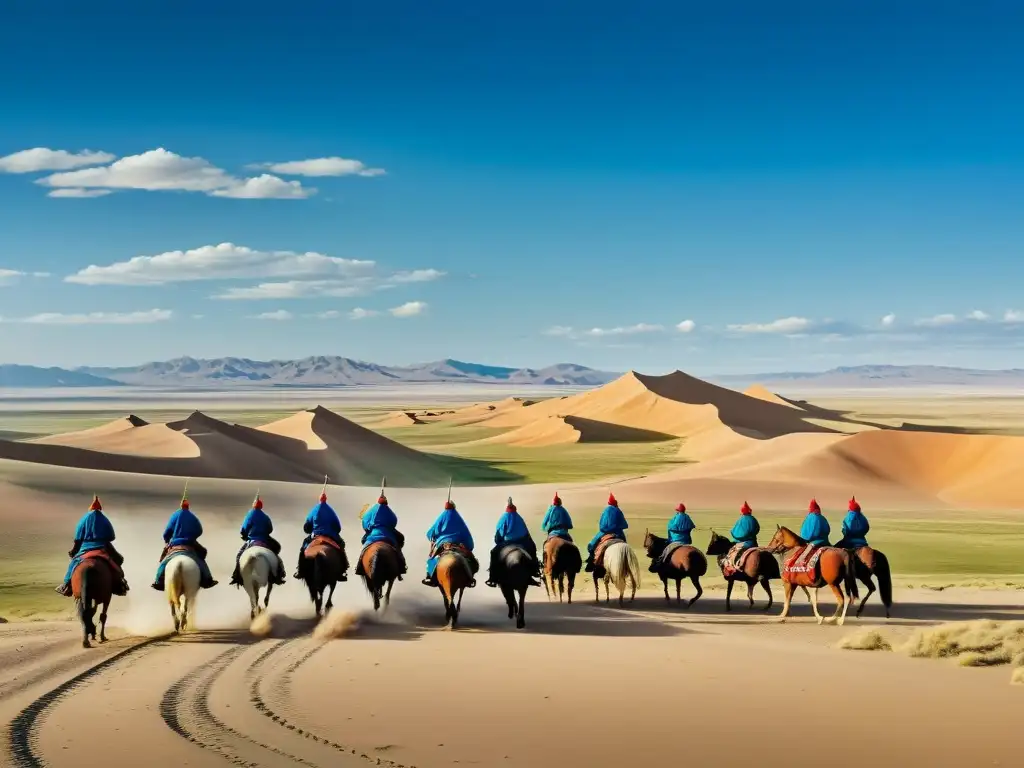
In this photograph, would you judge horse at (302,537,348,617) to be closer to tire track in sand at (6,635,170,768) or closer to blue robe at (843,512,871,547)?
tire track in sand at (6,635,170,768)

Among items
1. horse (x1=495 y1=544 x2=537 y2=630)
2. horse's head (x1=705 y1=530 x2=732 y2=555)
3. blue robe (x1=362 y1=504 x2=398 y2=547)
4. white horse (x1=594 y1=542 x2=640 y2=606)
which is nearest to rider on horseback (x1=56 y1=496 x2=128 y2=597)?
blue robe (x1=362 y1=504 x2=398 y2=547)

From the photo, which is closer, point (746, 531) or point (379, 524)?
point (379, 524)

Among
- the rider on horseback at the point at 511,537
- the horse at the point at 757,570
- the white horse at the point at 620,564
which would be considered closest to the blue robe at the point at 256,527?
the rider on horseback at the point at 511,537

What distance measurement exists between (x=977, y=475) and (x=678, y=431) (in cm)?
4205

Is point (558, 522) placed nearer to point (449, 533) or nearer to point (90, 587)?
point (449, 533)

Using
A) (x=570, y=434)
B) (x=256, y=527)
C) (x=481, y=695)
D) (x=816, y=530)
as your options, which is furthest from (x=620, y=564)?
(x=570, y=434)

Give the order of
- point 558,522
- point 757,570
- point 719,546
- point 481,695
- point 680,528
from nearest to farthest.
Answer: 1. point 481,695
2. point 757,570
3. point 558,522
4. point 680,528
5. point 719,546

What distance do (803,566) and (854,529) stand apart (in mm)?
1367

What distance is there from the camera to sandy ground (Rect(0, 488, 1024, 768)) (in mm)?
10969

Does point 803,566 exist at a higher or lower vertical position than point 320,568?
lower

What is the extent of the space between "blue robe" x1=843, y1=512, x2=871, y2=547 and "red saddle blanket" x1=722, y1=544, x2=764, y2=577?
1.81m

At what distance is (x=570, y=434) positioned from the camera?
300 feet

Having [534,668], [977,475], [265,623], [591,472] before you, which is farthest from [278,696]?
[591,472]

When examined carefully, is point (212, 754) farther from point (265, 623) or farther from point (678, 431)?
point (678, 431)
